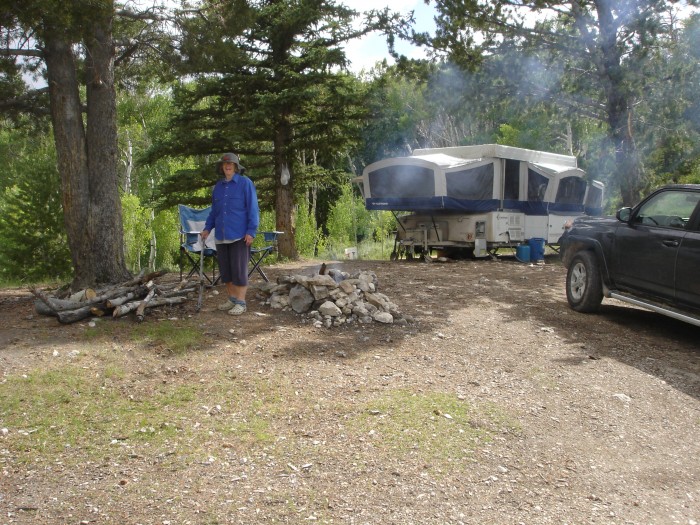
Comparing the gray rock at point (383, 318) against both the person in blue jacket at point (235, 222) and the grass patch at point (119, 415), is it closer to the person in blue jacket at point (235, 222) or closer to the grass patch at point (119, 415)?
the person in blue jacket at point (235, 222)

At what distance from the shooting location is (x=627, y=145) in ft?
38.7

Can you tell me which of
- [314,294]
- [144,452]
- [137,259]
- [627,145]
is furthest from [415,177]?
[137,259]

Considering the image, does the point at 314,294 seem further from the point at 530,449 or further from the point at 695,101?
the point at 695,101

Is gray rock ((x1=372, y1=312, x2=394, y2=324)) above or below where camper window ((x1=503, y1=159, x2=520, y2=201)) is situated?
below

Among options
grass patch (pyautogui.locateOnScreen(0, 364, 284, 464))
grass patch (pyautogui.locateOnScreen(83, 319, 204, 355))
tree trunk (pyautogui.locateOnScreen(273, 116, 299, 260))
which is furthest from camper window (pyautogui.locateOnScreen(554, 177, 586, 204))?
grass patch (pyautogui.locateOnScreen(0, 364, 284, 464))

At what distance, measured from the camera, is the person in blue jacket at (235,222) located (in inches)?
246

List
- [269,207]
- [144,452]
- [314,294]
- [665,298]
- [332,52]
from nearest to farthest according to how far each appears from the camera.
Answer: [144,452], [665,298], [314,294], [332,52], [269,207]

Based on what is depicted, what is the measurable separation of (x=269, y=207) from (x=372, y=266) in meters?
5.88

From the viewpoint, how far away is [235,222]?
6230 mm

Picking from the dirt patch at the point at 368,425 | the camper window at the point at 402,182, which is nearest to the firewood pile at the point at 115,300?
the dirt patch at the point at 368,425

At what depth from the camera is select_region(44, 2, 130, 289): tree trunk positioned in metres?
6.97

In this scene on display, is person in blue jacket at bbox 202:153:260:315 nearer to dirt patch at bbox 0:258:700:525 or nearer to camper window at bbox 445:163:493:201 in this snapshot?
dirt patch at bbox 0:258:700:525

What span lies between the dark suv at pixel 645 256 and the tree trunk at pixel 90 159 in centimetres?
545

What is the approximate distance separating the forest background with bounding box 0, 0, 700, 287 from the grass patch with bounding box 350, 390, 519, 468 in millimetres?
4420
